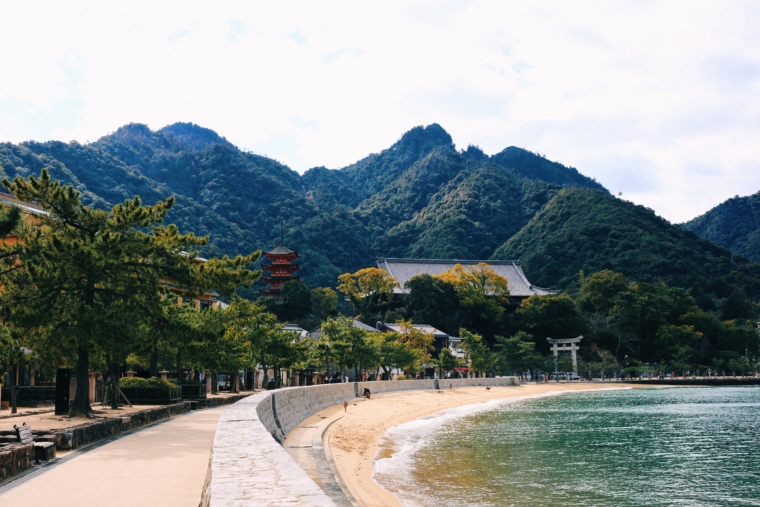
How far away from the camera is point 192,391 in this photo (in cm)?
3369

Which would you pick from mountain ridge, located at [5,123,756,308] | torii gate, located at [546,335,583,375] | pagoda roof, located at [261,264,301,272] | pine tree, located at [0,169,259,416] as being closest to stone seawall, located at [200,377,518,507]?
pine tree, located at [0,169,259,416]

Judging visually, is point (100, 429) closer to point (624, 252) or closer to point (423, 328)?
point (423, 328)

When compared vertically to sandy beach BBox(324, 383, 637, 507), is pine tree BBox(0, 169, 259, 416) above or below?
above

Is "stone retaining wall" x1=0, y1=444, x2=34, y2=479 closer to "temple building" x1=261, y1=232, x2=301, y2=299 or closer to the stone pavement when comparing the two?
the stone pavement

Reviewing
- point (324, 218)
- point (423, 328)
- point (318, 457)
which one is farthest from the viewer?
point (324, 218)

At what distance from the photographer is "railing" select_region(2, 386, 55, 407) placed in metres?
30.7

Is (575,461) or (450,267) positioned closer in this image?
(575,461)

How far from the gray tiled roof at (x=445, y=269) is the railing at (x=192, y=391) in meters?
84.1

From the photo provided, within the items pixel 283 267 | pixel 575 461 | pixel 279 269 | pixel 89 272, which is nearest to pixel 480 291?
pixel 283 267

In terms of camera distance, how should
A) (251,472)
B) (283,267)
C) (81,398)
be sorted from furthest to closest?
(283,267) → (81,398) → (251,472)

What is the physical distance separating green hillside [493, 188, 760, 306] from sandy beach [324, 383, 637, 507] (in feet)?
204

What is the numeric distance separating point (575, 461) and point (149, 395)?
1737 cm

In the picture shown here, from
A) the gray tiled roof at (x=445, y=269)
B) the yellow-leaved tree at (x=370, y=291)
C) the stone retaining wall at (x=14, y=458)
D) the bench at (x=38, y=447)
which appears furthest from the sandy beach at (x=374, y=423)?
the gray tiled roof at (x=445, y=269)

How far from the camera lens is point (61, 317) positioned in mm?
21828
